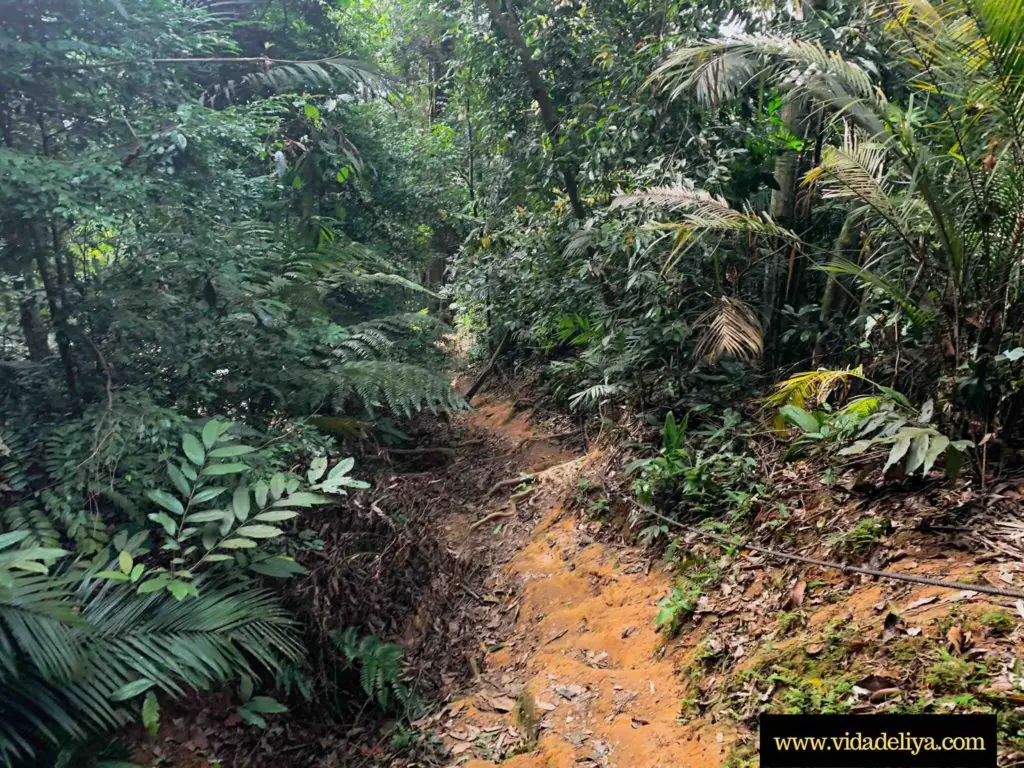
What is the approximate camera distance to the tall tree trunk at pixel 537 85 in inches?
231

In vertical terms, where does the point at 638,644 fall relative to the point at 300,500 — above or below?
below

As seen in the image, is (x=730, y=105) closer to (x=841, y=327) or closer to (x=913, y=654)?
(x=841, y=327)

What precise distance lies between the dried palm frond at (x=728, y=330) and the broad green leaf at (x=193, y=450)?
9.59 ft

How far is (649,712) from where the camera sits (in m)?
2.48

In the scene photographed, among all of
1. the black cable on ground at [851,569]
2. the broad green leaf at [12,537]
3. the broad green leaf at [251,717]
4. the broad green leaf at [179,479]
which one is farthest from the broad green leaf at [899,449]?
the broad green leaf at [12,537]

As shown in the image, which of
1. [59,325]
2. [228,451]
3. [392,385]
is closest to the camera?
[228,451]

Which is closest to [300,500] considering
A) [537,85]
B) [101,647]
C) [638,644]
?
[101,647]

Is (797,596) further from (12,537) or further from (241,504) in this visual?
(12,537)

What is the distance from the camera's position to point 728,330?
3885 mm

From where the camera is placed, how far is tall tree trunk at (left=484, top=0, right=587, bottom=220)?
588 cm

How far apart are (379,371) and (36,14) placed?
2460mm

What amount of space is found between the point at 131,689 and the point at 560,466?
3365 mm

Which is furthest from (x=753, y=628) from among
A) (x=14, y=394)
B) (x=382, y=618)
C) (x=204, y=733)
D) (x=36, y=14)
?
(x=36, y=14)

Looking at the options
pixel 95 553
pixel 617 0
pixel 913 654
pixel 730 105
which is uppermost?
pixel 617 0
